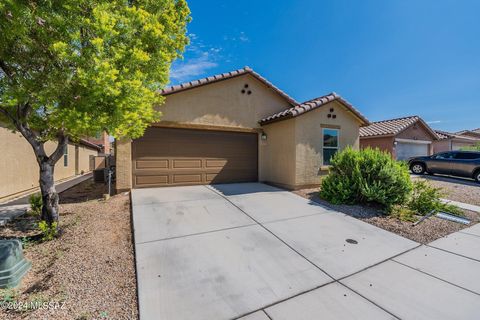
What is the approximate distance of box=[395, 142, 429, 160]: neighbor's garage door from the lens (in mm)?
16078

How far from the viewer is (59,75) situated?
3609 mm

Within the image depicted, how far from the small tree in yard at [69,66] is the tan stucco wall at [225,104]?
4.02 m

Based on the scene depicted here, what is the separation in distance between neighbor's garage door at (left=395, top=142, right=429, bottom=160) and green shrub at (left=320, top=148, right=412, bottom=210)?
11574mm

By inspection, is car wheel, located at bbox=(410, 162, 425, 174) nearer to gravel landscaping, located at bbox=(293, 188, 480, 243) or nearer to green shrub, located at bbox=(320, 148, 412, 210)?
gravel landscaping, located at bbox=(293, 188, 480, 243)

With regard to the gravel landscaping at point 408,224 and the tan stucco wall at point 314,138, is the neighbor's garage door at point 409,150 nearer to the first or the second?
the tan stucco wall at point 314,138

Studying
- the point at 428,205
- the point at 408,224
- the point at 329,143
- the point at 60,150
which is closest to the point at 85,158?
the point at 60,150

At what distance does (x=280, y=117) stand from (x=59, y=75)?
6.95 meters

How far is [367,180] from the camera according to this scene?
665cm

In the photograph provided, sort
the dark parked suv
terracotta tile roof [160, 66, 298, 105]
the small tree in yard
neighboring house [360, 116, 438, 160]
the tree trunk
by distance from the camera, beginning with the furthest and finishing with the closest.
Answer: neighboring house [360, 116, 438, 160] → the dark parked suv → terracotta tile roof [160, 66, 298, 105] → the tree trunk → the small tree in yard

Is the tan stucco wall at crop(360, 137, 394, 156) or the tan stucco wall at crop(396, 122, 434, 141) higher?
the tan stucco wall at crop(396, 122, 434, 141)

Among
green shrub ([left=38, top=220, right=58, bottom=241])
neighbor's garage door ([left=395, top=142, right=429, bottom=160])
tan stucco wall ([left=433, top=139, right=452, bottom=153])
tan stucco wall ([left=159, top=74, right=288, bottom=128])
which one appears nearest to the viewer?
green shrub ([left=38, top=220, right=58, bottom=241])

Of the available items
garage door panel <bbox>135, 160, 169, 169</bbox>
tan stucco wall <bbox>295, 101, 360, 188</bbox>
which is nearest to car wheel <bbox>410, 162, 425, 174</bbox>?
tan stucco wall <bbox>295, 101, 360, 188</bbox>

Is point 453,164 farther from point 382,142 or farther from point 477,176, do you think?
point 382,142

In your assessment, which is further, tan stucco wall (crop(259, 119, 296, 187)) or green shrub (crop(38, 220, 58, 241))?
tan stucco wall (crop(259, 119, 296, 187))
